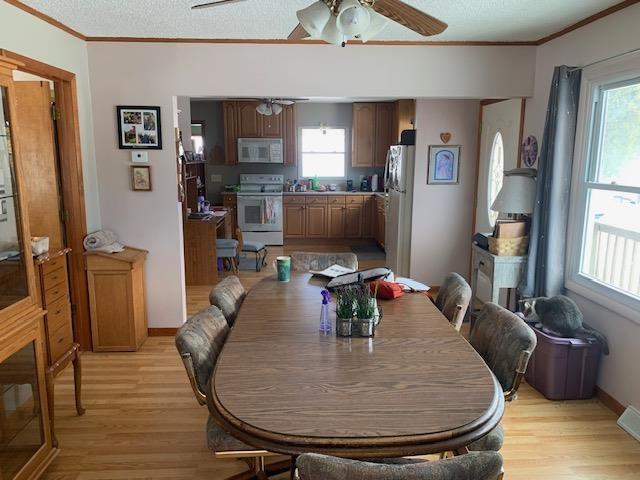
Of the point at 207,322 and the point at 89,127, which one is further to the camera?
the point at 89,127

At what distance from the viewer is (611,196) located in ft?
9.60

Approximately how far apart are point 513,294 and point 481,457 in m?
3.01

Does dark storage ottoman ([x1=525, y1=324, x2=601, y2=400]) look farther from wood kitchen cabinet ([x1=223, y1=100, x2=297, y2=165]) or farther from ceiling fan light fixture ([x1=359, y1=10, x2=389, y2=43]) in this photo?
wood kitchen cabinet ([x1=223, y1=100, x2=297, y2=165])

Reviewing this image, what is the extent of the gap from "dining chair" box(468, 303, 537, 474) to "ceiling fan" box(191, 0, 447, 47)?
49.2 inches

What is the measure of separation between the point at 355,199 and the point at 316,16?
19.5 feet

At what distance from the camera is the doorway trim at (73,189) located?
3.32 metres

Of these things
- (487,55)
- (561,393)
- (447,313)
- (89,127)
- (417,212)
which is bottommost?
(561,393)

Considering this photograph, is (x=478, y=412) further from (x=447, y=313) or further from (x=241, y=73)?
(x=241, y=73)

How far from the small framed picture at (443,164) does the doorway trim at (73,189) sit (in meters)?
3.15

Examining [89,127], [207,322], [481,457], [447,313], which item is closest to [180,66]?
[89,127]

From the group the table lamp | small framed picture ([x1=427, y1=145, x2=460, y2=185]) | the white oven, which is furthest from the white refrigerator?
the white oven

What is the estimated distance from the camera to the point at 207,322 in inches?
82.1

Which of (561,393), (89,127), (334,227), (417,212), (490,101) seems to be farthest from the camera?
(334,227)

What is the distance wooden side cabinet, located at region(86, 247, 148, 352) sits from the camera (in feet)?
11.6
